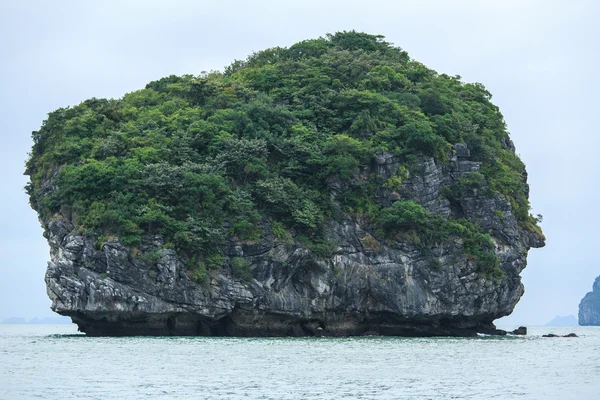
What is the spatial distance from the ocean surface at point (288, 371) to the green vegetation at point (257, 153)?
843 cm

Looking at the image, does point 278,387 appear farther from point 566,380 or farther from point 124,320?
point 124,320

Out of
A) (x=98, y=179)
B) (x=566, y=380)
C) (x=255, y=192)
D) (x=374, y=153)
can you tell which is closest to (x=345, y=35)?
(x=374, y=153)

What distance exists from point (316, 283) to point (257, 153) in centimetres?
808

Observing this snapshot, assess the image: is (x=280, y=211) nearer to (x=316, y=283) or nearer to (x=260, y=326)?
(x=316, y=283)

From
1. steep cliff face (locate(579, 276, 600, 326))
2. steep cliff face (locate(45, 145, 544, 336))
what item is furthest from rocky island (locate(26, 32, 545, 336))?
steep cliff face (locate(579, 276, 600, 326))

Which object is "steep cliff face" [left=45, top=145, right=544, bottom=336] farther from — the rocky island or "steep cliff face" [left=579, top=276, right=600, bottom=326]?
"steep cliff face" [left=579, top=276, right=600, bottom=326]

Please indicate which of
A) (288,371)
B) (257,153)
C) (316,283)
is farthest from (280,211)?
(288,371)

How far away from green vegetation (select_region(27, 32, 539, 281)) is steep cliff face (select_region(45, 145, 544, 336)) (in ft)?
2.42

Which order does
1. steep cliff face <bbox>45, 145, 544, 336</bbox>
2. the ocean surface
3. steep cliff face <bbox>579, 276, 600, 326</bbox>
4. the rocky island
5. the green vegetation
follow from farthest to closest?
1. steep cliff face <bbox>579, 276, 600, 326</bbox>
2. the green vegetation
3. the rocky island
4. steep cliff face <bbox>45, 145, 544, 336</bbox>
5. the ocean surface

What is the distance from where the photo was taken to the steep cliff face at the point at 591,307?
128m

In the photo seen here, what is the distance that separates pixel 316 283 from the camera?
145 feet

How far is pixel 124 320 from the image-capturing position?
135ft

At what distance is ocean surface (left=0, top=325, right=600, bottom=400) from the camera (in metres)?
20.2

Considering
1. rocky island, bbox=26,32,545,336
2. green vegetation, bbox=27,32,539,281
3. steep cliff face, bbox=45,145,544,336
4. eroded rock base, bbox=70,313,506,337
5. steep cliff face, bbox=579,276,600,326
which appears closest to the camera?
steep cliff face, bbox=45,145,544,336
